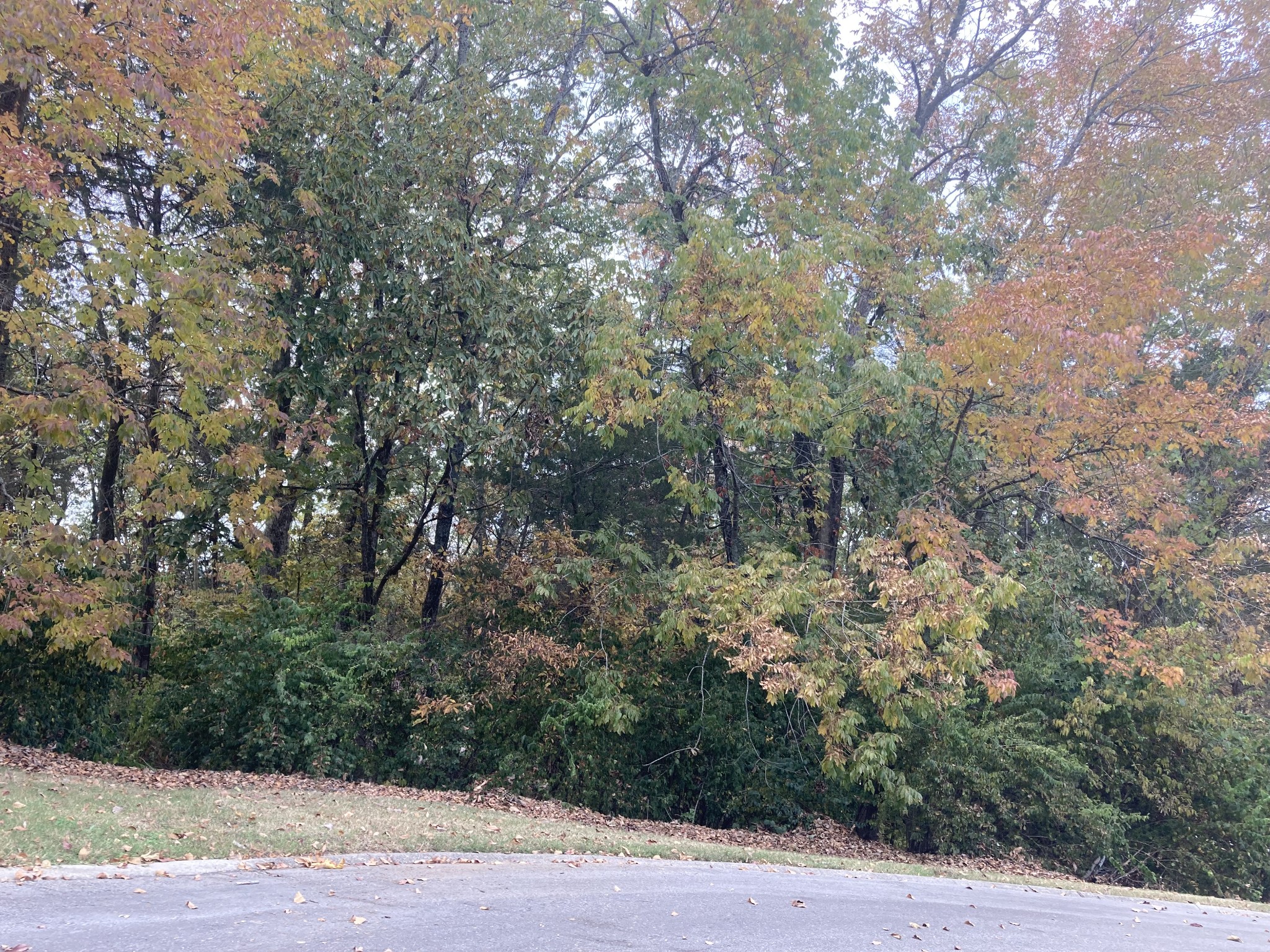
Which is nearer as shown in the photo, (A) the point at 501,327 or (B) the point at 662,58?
(A) the point at 501,327

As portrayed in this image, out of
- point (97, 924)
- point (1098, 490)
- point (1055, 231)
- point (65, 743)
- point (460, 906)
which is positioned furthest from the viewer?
point (1055, 231)

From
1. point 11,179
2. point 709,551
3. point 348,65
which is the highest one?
point 348,65

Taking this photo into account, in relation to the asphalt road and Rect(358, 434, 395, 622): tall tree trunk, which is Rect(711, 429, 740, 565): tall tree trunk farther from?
the asphalt road

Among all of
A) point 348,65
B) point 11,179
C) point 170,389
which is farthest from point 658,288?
point 11,179

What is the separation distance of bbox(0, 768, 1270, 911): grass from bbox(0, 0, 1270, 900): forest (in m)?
2.24

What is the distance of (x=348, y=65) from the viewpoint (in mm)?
13906

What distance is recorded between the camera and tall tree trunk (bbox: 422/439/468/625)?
14.7m

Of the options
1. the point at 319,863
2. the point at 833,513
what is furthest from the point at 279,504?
the point at 833,513

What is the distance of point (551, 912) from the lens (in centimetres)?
631

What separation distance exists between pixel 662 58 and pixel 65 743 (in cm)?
1474

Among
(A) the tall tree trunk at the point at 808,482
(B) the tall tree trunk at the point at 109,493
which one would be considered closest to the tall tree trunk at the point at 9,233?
(B) the tall tree trunk at the point at 109,493

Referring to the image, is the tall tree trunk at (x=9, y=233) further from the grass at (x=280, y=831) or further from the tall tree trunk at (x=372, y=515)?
the grass at (x=280, y=831)

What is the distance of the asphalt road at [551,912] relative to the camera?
5.08 metres

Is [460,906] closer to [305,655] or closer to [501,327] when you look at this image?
A: [305,655]
